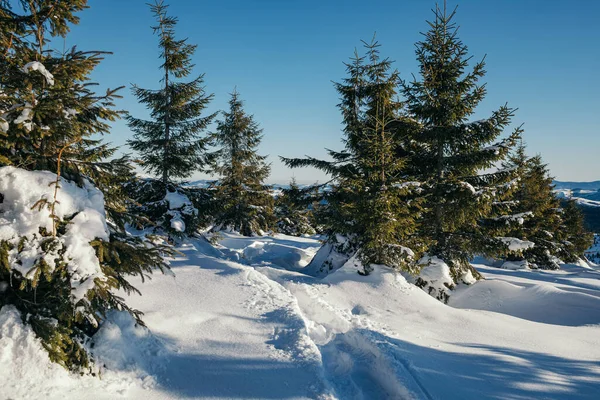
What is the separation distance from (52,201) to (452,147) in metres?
11.4

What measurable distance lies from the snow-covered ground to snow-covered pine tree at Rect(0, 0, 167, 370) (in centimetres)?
32

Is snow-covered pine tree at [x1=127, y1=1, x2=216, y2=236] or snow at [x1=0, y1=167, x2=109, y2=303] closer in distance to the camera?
snow at [x1=0, y1=167, x2=109, y2=303]

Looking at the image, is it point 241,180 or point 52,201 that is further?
point 241,180

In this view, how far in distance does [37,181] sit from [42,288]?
1.33 meters

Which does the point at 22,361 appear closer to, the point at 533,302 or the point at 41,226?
the point at 41,226

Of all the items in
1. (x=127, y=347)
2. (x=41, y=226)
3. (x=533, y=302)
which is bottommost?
(x=533, y=302)

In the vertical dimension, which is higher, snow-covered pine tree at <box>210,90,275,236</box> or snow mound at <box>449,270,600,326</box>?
snow-covered pine tree at <box>210,90,275,236</box>

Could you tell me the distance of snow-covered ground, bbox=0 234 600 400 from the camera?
3854 mm

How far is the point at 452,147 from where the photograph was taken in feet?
35.4

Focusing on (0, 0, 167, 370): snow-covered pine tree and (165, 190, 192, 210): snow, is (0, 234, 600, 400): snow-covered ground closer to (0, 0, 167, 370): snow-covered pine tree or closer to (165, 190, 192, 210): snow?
(0, 0, 167, 370): snow-covered pine tree

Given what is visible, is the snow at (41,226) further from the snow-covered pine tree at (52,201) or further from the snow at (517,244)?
the snow at (517,244)

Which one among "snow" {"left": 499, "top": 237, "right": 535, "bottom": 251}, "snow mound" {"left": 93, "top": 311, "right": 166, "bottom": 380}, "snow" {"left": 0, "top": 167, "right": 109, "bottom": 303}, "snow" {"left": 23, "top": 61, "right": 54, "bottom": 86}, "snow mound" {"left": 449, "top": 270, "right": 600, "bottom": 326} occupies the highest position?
"snow" {"left": 23, "top": 61, "right": 54, "bottom": 86}

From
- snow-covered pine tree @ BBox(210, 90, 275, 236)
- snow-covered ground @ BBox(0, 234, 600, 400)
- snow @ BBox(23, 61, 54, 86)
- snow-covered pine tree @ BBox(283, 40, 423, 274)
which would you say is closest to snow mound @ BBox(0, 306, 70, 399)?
snow-covered ground @ BBox(0, 234, 600, 400)

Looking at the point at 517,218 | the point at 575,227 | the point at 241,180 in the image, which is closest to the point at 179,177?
the point at 241,180
